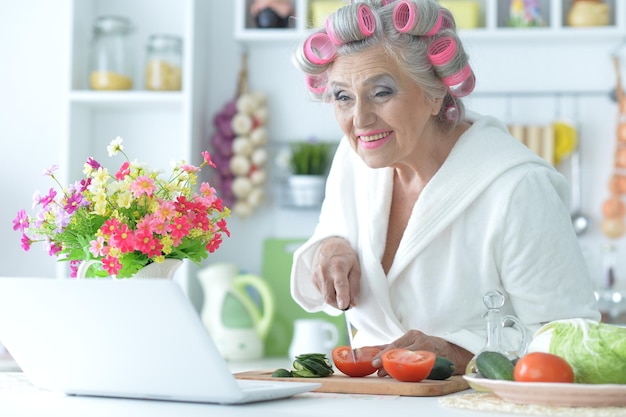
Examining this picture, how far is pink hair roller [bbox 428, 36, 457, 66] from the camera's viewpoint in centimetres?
170

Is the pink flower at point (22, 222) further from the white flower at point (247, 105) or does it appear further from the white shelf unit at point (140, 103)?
the white flower at point (247, 105)

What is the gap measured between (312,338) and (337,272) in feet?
4.25

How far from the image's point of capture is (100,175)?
133cm

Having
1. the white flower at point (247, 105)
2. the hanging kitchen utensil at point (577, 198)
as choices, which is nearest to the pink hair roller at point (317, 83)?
the white flower at point (247, 105)

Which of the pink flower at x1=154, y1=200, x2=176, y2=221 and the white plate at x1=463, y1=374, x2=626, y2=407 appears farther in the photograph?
the pink flower at x1=154, y1=200, x2=176, y2=221

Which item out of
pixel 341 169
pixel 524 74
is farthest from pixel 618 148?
pixel 341 169

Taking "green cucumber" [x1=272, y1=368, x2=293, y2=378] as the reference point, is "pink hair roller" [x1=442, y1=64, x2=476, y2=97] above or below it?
above

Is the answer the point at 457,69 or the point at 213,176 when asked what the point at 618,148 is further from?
the point at 457,69

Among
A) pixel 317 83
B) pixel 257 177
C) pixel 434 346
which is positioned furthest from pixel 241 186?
pixel 434 346

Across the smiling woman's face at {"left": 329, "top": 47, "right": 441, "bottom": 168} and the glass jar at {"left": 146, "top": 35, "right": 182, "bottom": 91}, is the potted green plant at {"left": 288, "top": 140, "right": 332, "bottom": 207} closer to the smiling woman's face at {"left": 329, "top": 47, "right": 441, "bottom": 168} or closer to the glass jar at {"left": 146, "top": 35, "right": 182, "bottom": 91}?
the glass jar at {"left": 146, "top": 35, "right": 182, "bottom": 91}

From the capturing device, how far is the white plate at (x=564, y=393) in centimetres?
104

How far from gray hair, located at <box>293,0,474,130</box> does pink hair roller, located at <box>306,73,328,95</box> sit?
5cm

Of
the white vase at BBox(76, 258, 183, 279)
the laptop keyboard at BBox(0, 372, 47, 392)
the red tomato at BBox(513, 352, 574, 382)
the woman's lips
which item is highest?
the woman's lips

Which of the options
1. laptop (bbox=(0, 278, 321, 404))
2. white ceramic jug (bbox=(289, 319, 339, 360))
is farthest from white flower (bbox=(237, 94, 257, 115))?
laptop (bbox=(0, 278, 321, 404))
